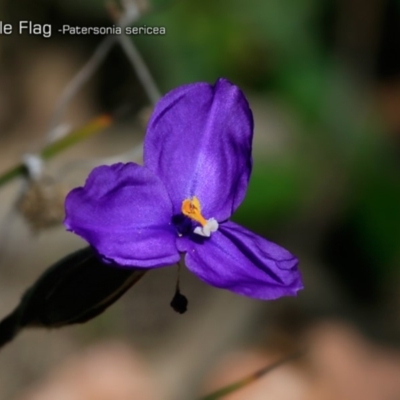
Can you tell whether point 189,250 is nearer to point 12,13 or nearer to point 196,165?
point 196,165

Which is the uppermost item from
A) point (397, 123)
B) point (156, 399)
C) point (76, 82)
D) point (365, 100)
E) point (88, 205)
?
point (88, 205)

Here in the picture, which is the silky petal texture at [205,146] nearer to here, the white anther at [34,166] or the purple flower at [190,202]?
the purple flower at [190,202]

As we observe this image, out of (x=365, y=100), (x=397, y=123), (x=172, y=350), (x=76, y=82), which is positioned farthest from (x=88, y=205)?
(x=397, y=123)

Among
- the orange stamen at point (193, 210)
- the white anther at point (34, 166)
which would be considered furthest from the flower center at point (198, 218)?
the white anther at point (34, 166)

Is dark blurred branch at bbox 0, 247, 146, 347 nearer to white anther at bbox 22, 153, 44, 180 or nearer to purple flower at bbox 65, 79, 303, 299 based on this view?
purple flower at bbox 65, 79, 303, 299

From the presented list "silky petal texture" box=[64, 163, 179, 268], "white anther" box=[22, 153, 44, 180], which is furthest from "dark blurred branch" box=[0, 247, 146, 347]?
"white anther" box=[22, 153, 44, 180]

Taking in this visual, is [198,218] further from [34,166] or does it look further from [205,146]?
[34,166]
